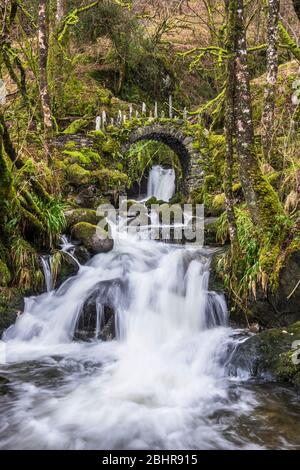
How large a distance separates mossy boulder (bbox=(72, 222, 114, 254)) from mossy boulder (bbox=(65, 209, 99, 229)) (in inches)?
15.6

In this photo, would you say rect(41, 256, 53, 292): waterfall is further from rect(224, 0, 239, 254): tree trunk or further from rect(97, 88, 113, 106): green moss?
rect(97, 88, 113, 106): green moss

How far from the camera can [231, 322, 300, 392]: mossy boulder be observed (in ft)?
17.0

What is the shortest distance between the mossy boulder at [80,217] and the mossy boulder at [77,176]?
326 cm

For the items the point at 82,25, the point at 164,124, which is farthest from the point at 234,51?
the point at 82,25

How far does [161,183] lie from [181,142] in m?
4.39

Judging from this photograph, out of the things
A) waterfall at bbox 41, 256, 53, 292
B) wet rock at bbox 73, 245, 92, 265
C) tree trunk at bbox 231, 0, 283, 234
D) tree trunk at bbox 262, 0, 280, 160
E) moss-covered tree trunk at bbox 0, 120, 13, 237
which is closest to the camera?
tree trunk at bbox 231, 0, 283, 234

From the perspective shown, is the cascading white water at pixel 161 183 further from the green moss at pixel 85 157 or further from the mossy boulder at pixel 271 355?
the mossy boulder at pixel 271 355

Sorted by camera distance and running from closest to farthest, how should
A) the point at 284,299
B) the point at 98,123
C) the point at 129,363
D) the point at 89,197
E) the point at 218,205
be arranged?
the point at 129,363
the point at 284,299
the point at 218,205
the point at 89,197
the point at 98,123

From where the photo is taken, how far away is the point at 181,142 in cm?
1656

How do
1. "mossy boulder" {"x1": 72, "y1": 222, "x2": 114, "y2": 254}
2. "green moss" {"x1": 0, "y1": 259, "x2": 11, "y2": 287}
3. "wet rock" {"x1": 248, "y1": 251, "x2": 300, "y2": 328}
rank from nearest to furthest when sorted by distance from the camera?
"wet rock" {"x1": 248, "y1": 251, "x2": 300, "y2": 328}
"green moss" {"x1": 0, "y1": 259, "x2": 11, "y2": 287}
"mossy boulder" {"x1": 72, "y1": 222, "x2": 114, "y2": 254}

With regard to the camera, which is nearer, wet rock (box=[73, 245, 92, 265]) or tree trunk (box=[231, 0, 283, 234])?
tree trunk (box=[231, 0, 283, 234])

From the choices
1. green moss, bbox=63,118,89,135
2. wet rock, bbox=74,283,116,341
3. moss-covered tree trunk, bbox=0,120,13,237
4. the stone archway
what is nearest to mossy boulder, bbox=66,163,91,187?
green moss, bbox=63,118,89,135

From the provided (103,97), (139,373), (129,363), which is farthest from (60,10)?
(139,373)

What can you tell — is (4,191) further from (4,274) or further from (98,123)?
(98,123)
